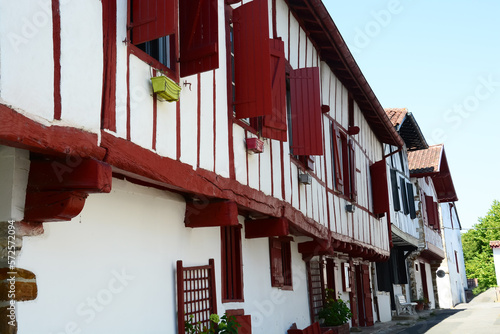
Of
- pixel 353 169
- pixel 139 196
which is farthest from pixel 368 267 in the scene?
pixel 139 196

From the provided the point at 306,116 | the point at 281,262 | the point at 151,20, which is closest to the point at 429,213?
the point at 281,262

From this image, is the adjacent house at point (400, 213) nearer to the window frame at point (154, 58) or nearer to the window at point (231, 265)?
the window at point (231, 265)

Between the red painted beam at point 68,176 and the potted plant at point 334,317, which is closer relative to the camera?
the red painted beam at point 68,176

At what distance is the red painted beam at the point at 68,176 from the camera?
137 inches

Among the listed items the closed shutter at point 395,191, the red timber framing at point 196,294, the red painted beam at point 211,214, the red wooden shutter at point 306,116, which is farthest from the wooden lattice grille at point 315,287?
the closed shutter at point 395,191

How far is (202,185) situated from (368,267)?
35.0 feet

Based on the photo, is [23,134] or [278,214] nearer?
[23,134]

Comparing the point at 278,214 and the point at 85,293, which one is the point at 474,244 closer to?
the point at 278,214

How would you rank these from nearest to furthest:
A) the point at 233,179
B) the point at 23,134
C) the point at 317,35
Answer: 1. the point at 23,134
2. the point at 233,179
3. the point at 317,35

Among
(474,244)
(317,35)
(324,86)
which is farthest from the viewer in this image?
(474,244)

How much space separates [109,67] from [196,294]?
268 centimetres

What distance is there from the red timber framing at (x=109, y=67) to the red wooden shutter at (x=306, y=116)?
420 centimetres

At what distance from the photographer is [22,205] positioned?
11.5 feet

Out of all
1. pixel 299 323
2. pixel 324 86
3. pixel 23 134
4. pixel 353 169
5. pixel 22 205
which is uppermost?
pixel 324 86
